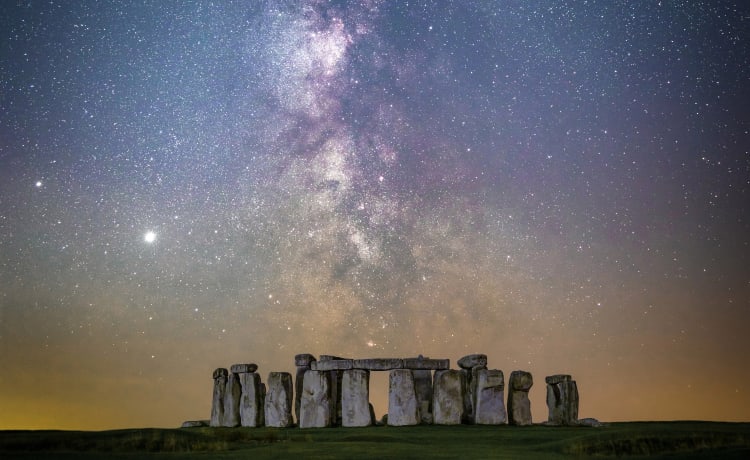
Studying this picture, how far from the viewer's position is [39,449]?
15117mm

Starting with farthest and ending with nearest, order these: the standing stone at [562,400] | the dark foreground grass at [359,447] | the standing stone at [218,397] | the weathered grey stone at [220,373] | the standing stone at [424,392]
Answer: the weathered grey stone at [220,373] → the standing stone at [218,397] → the standing stone at [424,392] → the standing stone at [562,400] → the dark foreground grass at [359,447]

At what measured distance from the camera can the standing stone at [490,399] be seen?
2419cm

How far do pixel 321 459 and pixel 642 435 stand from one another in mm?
6121

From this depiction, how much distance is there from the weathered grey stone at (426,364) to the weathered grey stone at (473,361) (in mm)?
626

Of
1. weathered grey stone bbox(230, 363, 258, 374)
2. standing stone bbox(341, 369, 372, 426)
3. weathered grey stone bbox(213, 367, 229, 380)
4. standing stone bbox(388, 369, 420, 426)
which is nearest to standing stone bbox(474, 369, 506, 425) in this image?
standing stone bbox(388, 369, 420, 426)

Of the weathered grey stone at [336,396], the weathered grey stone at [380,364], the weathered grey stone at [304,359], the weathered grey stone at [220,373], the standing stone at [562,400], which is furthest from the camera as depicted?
the weathered grey stone at [220,373]

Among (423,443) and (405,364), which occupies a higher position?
(405,364)

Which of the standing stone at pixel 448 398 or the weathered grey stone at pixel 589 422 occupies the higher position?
the standing stone at pixel 448 398

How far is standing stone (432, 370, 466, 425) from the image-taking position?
24.3m

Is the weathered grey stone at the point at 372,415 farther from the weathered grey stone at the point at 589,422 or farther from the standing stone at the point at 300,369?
the weathered grey stone at the point at 589,422

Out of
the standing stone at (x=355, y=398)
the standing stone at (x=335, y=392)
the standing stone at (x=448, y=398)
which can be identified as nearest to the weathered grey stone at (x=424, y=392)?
the standing stone at (x=448, y=398)

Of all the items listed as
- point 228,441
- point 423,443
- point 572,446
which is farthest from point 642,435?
point 228,441

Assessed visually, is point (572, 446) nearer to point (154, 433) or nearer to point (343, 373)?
point (154, 433)

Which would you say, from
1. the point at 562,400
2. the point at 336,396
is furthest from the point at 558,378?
the point at 336,396
